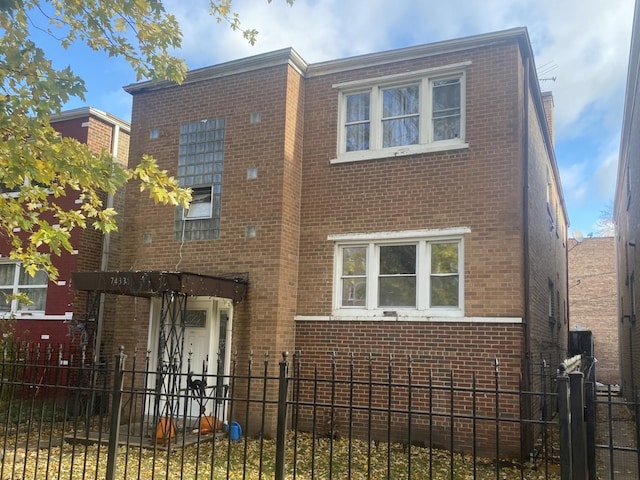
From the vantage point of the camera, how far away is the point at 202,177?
468 inches

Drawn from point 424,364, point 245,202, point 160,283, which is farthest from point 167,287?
point 424,364

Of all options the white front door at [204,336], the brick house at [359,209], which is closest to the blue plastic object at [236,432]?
the brick house at [359,209]

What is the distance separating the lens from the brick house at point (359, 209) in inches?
390

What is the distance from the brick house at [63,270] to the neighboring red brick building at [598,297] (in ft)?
79.5

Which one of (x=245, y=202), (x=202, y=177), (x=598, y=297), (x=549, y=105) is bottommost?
(x=598, y=297)

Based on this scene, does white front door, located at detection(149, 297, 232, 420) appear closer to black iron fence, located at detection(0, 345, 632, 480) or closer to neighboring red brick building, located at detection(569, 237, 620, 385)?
black iron fence, located at detection(0, 345, 632, 480)

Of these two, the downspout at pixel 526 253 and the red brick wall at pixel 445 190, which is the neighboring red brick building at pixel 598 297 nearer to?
the downspout at pixel 526 253

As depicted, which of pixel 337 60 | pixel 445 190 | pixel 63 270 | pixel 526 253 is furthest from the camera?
pixel 63 270

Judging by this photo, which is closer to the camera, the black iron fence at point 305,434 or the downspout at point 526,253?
the black iron fence at point 305,434

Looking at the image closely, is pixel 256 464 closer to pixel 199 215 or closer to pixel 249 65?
pixel 199 215

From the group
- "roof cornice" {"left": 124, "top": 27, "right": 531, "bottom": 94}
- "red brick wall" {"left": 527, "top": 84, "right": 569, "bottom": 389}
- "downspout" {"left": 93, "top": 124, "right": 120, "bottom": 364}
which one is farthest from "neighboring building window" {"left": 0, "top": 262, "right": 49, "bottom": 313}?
"red brick wall" {"left": 527, "top": 84, "right": 569, "bottom": 389}

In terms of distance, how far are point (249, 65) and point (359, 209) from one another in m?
3.71

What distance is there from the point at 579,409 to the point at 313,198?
24.9 feet

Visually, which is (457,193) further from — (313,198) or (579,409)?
(579,409)
